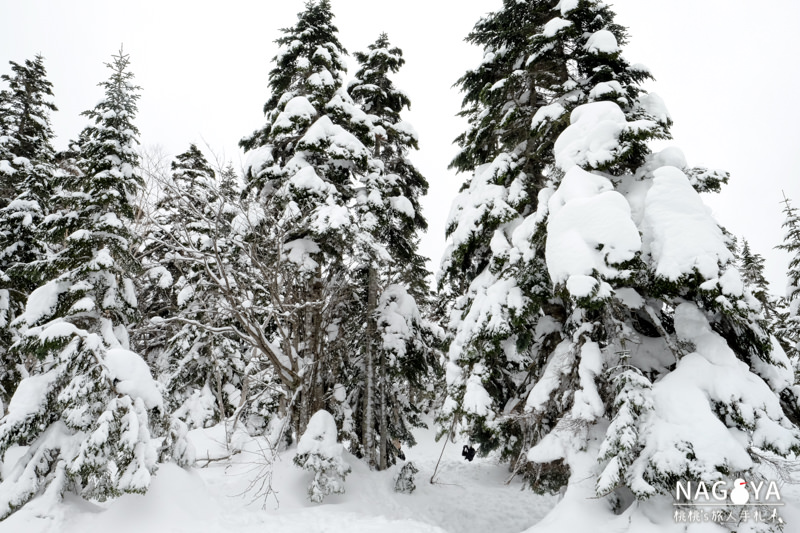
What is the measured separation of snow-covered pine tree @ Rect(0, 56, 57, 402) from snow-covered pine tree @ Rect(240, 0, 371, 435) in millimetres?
6824

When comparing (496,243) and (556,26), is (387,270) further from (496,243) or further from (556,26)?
(556,26)

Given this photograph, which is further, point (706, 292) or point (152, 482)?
point (152, 482)

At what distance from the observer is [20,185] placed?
12.8 m

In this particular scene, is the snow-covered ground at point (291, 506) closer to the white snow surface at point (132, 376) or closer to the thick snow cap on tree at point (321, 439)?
the thick snow cap on tree at point (321, 439)

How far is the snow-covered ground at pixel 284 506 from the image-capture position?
646 centimetres

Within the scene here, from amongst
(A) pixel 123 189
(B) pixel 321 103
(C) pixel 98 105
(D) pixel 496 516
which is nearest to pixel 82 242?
(A) pixel 123 189

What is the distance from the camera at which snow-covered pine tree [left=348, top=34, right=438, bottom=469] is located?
491 inches

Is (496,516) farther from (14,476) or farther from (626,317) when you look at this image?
(14,476)

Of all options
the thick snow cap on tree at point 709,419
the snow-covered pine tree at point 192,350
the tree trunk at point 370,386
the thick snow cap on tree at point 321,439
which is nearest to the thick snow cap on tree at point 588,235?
the thick snow cap on tree at point 709,419

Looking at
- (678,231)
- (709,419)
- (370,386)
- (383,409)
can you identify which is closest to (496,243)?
(678,231)

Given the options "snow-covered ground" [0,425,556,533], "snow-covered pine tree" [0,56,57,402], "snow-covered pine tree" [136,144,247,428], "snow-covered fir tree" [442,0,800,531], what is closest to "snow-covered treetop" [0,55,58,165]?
"snow-covered pine tree" [0,56,57,402]

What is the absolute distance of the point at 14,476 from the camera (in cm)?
645

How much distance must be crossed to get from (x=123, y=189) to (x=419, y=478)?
44.0 ft

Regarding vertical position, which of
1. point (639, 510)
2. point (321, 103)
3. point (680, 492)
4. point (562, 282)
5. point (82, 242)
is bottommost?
point (639, 510)
